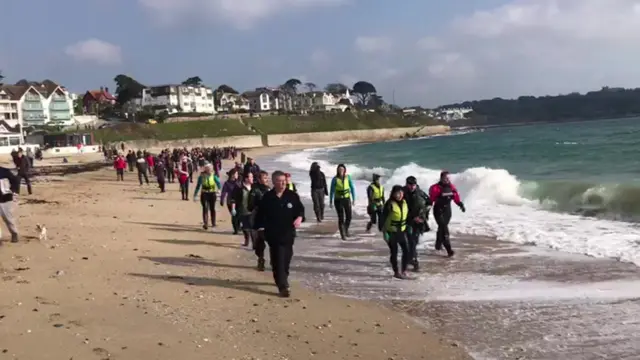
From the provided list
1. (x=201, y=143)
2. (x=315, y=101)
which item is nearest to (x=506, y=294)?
(x=201, y=143)

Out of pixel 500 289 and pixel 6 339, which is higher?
pixel 6 339

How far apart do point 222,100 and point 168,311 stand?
510ft

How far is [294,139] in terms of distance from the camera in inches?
4478

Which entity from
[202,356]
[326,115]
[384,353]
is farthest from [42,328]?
[326,115]

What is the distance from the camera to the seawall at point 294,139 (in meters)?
90.4

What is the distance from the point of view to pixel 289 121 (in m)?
124

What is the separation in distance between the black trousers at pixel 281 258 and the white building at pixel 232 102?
14751 cm

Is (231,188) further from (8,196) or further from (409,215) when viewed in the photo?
(409,215)

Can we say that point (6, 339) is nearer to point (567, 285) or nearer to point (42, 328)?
point (42, 328)

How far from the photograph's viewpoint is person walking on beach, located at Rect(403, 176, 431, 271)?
30.3ft

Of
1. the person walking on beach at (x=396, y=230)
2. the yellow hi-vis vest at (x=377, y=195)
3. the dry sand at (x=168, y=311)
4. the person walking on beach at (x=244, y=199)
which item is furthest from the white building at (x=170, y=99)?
the person walking on beach at (x=396, y=230)

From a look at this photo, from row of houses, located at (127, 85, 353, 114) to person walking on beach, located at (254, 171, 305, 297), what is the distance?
124759 mm

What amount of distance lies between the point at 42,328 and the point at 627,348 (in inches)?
224

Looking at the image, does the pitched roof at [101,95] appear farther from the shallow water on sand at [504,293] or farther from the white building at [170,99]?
the shallow water on sand at [504,293]
